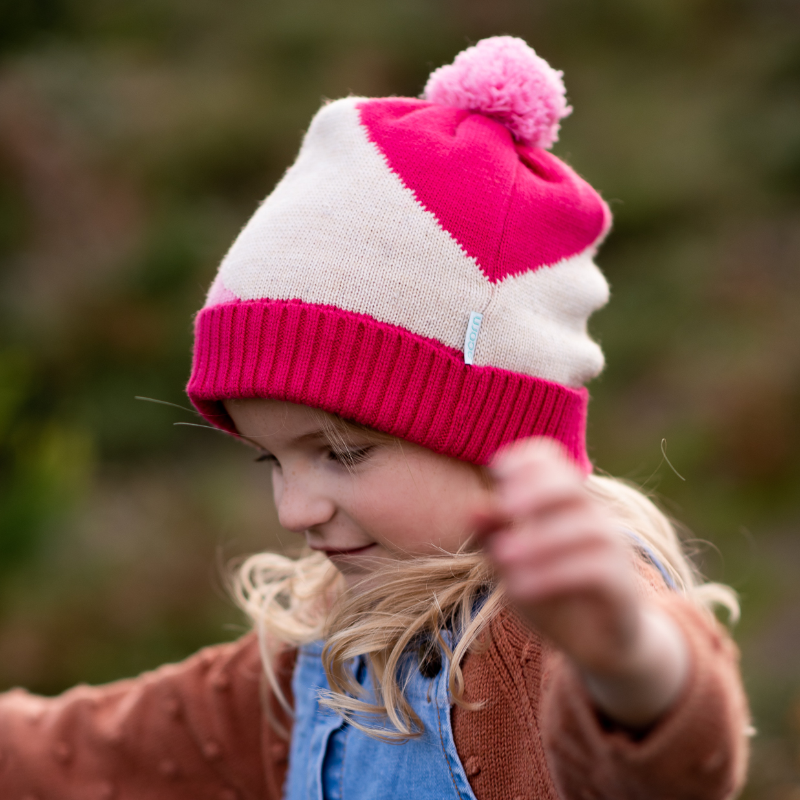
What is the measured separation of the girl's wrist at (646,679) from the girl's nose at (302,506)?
0.48m

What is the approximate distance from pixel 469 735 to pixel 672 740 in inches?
15.3

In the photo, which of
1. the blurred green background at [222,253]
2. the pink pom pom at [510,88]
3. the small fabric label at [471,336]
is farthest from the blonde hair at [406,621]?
the blurred green background at [222,253]

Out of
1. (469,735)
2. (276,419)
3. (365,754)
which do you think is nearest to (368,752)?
(365,754)

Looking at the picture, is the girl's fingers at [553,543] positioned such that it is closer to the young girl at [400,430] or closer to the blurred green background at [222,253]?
the young girl at [400,430]

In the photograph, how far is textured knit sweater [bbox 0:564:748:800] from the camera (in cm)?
61

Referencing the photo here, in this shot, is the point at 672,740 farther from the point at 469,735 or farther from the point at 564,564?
the point at 469,735

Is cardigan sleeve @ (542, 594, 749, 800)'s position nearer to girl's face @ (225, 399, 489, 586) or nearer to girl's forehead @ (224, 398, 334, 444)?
girl's face @ (225, 399, 489, 586)

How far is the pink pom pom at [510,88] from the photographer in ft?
3.95

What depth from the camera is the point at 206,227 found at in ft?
13.6

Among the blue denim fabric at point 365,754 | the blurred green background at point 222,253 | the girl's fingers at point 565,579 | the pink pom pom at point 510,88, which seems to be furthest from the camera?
the blurred green background at point 222,253

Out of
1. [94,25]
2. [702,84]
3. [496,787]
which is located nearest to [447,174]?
[496,787]

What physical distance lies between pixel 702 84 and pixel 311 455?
492 cm

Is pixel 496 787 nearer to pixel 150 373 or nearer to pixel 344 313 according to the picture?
pixel 344 313

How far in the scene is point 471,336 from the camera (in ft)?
3.47
